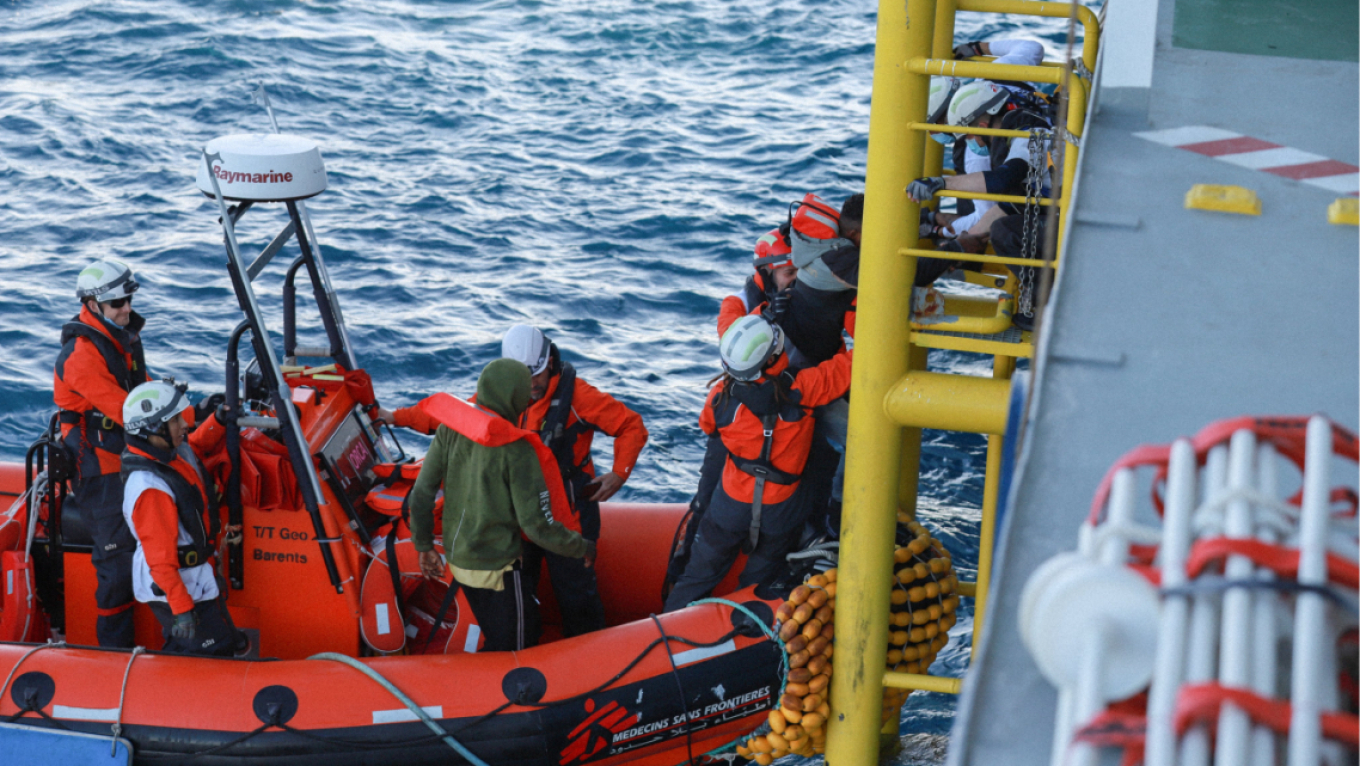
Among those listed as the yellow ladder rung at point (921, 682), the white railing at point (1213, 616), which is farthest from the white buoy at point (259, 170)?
the white railing at point (1213, 616)

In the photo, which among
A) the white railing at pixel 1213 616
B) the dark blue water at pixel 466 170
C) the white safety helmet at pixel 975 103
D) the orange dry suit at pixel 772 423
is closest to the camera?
the white railing at pixel 1213 616

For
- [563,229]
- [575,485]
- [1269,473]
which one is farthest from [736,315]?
[563,229]

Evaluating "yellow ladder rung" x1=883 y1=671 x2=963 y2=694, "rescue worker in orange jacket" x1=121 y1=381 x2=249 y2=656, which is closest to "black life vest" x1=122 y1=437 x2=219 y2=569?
Answer: "rescue worker in orange jacket" x1=121 y1=381 x2=249 y2=656

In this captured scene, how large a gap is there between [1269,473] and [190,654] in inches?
166

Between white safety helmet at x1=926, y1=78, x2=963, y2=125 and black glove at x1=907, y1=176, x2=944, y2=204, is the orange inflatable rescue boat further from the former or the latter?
white safety helmet at x1=926, y1=78, x2=963, y2=125

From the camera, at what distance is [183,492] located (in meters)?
4.49

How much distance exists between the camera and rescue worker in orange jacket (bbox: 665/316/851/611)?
4418 millimetres

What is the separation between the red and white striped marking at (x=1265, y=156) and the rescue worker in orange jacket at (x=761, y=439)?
171 cm

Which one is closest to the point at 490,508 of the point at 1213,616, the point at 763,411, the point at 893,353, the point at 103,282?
the point at 763,411

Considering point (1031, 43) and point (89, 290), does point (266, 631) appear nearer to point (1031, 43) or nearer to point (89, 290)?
point (89, 290)

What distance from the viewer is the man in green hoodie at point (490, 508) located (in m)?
4.35

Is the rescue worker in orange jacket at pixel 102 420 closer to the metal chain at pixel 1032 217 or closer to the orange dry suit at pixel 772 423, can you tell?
the orange dry suit at pixel 772 423

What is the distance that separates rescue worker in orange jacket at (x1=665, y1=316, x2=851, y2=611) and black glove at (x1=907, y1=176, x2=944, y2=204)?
2.71ft

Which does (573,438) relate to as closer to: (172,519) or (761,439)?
(761,439)
